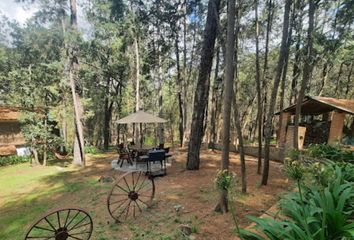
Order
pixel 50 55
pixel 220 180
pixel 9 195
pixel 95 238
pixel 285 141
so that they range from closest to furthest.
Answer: pixel 220 180 → pixel 95 238 → pixel 9 195 → pixel 285 141 → pixel 50 55

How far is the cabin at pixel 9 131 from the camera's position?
53.0ft

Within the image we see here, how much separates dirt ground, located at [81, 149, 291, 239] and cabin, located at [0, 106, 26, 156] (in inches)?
535

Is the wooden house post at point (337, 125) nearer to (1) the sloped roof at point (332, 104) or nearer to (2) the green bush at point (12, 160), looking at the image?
(1) the sloped roof at point (332, 104)

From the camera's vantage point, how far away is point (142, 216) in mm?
5266

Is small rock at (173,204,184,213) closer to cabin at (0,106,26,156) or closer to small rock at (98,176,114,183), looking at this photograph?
small rock at (98,176,114,183)

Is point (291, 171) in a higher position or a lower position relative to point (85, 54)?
lower

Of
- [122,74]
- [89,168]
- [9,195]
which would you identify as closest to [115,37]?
[122,74]

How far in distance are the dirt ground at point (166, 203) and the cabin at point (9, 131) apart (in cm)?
888

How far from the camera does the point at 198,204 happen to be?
5.43 metres

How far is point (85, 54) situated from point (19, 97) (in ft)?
14.8

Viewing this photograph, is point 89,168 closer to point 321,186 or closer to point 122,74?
point 122,74

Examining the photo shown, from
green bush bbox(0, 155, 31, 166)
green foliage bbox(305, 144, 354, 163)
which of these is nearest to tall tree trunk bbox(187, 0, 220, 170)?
green foliage bbox(305, 144, 354, 163)

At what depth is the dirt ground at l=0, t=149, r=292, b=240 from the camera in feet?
14.6

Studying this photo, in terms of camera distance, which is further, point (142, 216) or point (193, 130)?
point (193, 130)
